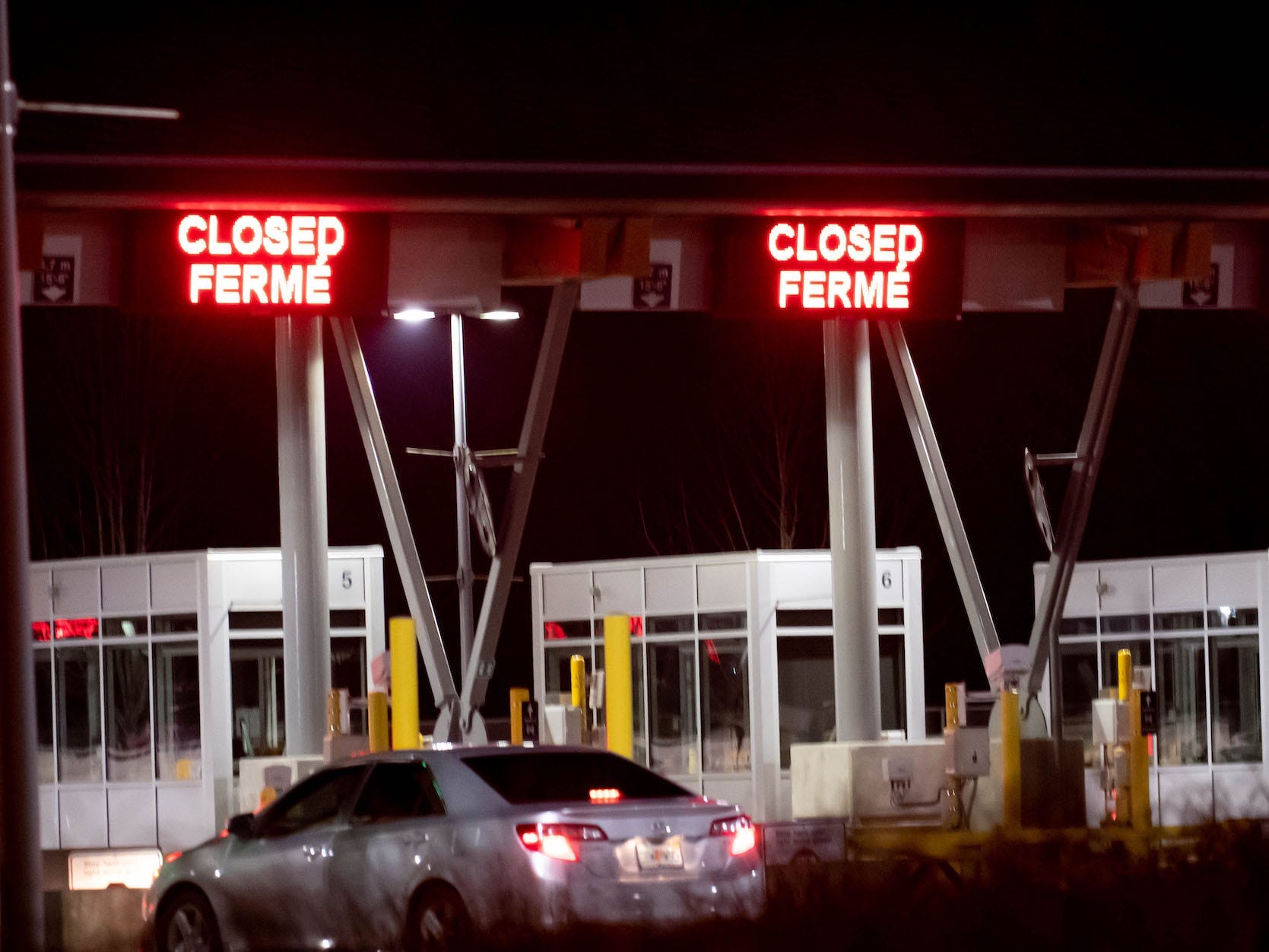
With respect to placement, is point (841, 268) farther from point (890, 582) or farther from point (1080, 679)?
point (1080, 679)

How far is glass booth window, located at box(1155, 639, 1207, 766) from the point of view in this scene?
26.6 metres

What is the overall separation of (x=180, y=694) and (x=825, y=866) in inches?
640

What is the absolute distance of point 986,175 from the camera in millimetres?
17469

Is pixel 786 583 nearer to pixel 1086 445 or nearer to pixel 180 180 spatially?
pixel 1086 445

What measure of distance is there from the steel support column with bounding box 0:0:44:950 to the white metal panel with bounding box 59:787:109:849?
14.1 metres

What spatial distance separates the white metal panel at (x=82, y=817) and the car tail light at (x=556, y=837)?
14205 millimetres

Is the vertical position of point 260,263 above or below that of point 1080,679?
above

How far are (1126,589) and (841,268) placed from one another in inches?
404

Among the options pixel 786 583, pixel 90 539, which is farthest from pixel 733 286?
pixel 90 539

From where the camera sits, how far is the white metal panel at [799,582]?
2409 centimetres

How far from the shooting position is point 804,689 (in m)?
24.4

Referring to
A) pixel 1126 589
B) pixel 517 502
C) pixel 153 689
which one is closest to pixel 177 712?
pixel 153 689

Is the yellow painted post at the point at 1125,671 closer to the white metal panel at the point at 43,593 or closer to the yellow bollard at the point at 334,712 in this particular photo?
the yellow bollard at the point at 334,712

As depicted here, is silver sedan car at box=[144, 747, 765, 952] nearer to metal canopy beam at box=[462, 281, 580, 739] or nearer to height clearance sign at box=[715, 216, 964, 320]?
metal canopy beam at box=[462, 281, 580, 739]
